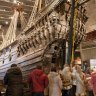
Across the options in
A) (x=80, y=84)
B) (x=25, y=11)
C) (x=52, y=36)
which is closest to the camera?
(x=80, y=84)

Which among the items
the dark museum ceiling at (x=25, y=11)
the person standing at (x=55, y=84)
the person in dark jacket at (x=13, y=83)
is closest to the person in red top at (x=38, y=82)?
the person standing at (x=55, y=84)

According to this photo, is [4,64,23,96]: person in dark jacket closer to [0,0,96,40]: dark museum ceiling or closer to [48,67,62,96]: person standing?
[48,67,62,96]: person standing

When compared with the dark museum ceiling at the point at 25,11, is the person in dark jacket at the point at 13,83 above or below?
below

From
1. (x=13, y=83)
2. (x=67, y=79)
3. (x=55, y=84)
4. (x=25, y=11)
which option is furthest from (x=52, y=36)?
(x=25, y=11)

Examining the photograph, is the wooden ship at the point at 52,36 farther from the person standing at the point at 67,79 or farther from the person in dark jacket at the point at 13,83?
the person in dark jacket at the point at 13,83

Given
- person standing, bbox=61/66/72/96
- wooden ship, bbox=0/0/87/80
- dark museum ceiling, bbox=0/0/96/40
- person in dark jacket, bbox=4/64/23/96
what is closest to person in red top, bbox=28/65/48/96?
person in dark jacket, bbox=4/64/23/96

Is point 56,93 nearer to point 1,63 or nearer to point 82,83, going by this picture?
point 82,83

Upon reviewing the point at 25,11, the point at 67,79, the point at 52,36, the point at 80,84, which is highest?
the point at 25,11

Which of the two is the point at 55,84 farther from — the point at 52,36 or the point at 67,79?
the point at 52,36

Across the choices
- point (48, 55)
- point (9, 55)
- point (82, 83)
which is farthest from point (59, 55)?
point (9, 55)

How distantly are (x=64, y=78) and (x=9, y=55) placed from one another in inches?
266

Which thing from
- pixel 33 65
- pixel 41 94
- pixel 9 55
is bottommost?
pixel 41 94

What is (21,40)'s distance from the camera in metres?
11.3

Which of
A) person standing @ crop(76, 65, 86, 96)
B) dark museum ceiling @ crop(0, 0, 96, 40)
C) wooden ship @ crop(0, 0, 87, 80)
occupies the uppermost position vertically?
dark museum ceiling @ crop(0, 0, 96, 40)
